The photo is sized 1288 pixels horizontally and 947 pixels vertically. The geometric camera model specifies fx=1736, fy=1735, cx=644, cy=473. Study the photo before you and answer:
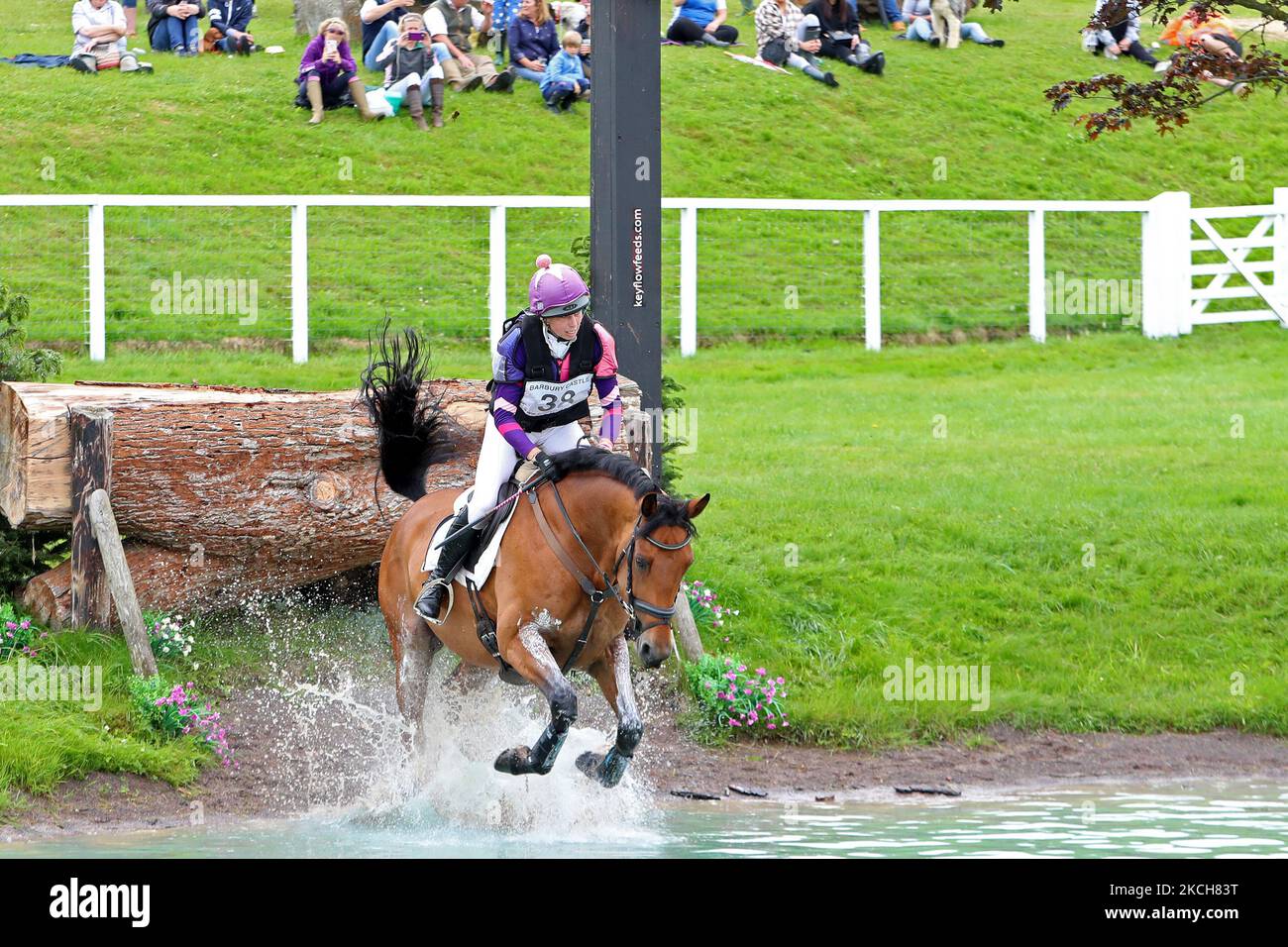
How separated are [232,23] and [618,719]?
19.9 metres

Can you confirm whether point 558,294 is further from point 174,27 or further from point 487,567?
point 174,27

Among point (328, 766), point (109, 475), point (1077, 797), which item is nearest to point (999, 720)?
point (1077, 797)

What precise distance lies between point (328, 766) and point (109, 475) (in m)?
1.99

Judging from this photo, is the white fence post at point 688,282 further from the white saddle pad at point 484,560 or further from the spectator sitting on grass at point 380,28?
the white saddle pad at point 484,560

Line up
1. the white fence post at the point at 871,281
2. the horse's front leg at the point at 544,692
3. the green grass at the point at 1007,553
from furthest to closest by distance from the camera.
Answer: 1. the white fence post at the point at 871,281
2. the green grass at the point at 1007,553
3. the horse's front leg at the point at 544,692

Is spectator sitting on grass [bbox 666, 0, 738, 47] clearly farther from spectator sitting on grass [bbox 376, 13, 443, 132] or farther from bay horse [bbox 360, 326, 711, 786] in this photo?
bay horse [bbox 360, 326, 711, 786]

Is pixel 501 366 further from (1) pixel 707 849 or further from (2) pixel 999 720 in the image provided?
(2) pixel 999 720

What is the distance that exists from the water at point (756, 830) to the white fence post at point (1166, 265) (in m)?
12.1

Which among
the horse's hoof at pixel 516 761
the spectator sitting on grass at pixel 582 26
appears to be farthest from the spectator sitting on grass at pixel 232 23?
the horse's hoof at pixel 516 761

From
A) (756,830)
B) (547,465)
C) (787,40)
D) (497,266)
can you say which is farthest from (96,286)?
(787,40)

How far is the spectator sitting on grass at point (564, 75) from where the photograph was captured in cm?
2269

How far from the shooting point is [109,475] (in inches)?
369

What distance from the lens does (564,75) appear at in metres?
22.7

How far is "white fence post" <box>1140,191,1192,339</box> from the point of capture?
19938mm
